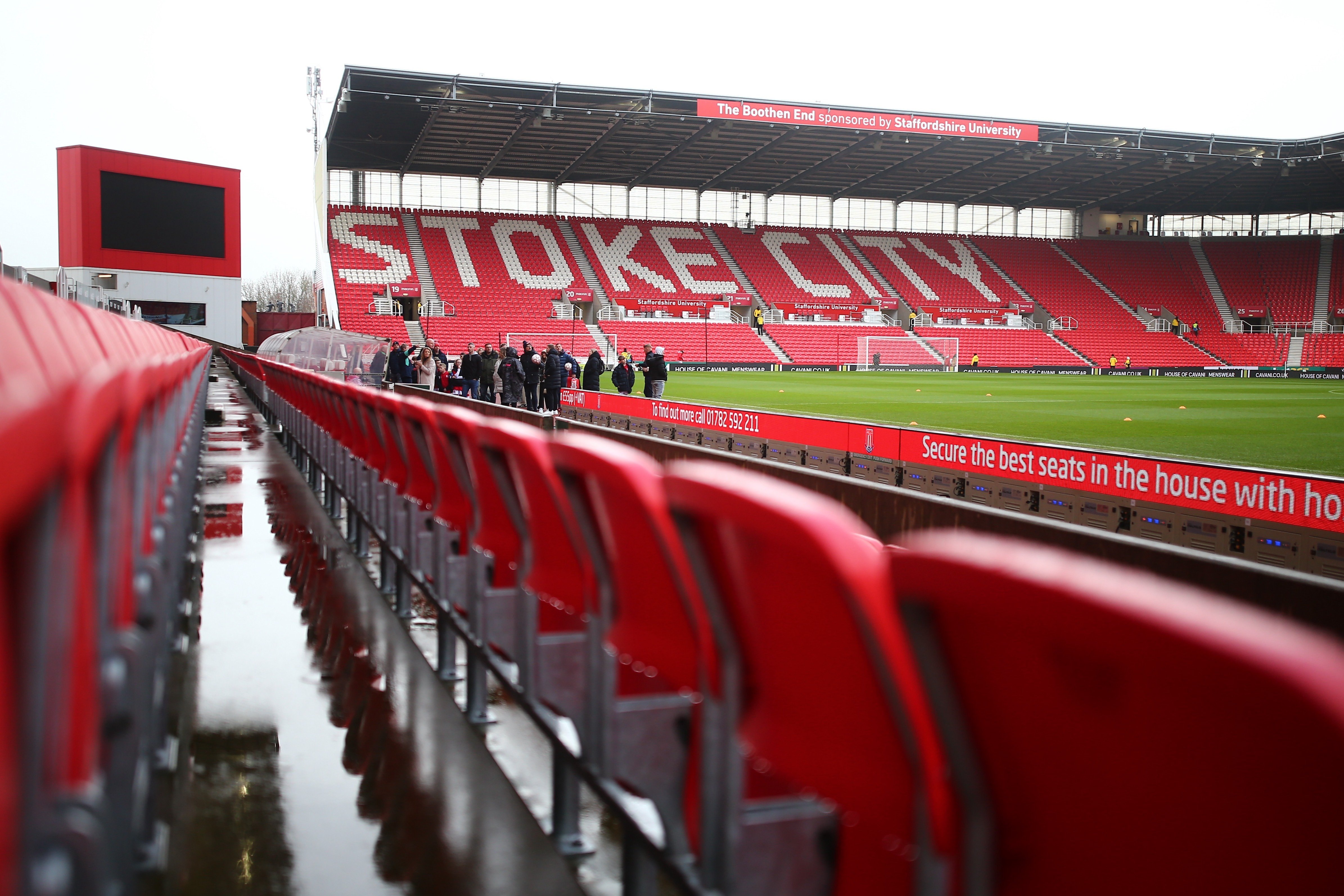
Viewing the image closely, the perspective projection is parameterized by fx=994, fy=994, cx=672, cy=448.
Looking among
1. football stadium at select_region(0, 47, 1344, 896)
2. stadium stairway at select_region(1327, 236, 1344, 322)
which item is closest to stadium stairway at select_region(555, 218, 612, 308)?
football stadium at select_region(0, 47, 1344, 896)

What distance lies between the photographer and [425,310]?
37.9 meters

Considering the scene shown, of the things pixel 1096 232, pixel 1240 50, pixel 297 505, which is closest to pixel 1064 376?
pixel 1096 232

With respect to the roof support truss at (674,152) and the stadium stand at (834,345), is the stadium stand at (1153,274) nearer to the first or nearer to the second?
the stadium stand at (834,345)

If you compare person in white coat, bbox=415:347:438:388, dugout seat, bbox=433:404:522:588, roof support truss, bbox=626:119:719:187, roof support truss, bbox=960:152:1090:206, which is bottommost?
dugout seat, bbox=433:404:522:588

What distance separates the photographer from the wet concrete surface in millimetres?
2312

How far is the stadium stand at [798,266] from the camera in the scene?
4528 cm

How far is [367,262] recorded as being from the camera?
129 feet

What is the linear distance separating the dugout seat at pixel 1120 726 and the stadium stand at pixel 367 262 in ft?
116

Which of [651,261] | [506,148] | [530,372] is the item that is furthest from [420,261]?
[530,372]

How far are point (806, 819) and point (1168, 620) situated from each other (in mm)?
977

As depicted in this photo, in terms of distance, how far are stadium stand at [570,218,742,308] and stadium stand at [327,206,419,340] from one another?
8.19 metres

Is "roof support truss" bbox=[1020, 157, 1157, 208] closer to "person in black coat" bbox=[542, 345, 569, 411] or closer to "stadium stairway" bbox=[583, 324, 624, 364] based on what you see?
"stadium stairway" bbox=[583, 324, 624, 364]

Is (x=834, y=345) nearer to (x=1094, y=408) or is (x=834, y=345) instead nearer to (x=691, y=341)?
(x=691, y=341)

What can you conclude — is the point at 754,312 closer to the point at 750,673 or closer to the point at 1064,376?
the point at 1064,376
